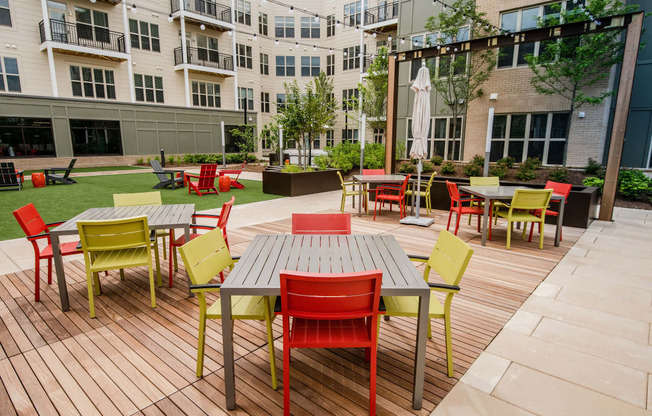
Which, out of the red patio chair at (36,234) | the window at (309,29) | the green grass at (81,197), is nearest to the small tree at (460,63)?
the green grass at (81,197)

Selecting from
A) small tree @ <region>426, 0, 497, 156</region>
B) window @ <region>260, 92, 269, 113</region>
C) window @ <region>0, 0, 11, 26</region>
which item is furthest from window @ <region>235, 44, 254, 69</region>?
small tree @ <region>426, 0, 497, 156</region>

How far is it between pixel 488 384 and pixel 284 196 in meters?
8.55

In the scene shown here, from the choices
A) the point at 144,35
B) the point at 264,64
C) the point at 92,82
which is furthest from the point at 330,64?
the point at 92,82

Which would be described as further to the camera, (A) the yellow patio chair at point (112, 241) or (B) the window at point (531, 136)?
(B) the window at point (531, 136)

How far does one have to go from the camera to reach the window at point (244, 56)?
84.0ft

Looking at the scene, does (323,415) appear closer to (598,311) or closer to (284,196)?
(598,311)

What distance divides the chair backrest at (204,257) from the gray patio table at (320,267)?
0.22 m

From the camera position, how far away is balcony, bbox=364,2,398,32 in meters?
21.0

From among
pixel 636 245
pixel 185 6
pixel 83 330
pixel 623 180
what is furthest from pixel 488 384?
pixel 185 6

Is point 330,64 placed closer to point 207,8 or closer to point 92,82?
point 207,8

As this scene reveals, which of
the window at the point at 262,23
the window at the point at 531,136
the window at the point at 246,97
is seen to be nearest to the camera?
the window at the point at 531,136

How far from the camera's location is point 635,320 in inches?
129

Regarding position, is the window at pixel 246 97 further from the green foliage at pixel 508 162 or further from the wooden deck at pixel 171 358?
the wooden deck at pixel 171 358

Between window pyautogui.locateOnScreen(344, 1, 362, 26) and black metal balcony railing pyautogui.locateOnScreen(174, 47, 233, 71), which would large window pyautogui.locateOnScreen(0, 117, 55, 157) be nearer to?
black metal balcony railing pyautogui.locateOnScreen(174, 47, 233, 71)
